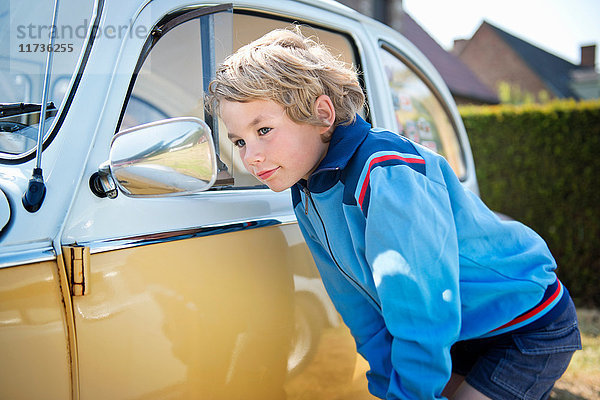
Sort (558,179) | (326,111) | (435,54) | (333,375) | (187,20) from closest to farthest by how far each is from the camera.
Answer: (326,111)
(187,20)
(333,375)
(558,179)
(435,54)

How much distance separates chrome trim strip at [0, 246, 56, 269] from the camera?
1.18 meters

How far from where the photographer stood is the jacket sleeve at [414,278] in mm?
1264

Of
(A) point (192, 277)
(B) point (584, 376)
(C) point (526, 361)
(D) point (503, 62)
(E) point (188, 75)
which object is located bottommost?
(D) point (503, 62)

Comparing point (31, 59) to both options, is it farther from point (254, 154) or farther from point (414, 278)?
point (414, 278)

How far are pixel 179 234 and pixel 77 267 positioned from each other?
0.31m

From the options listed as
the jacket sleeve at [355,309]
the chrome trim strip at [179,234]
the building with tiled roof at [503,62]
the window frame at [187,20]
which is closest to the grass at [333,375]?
the jacket sleeve at [355,309]

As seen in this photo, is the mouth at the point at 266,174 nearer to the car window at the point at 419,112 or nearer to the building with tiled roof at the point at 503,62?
the car window at the point at 419,112

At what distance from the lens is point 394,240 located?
1.28m

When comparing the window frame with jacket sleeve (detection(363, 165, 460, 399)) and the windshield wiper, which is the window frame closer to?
the windshield wiper

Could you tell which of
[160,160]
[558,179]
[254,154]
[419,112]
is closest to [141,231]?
[160,160]

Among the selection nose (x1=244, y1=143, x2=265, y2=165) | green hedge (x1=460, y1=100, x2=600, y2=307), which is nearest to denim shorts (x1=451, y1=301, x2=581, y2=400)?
nose (x1=244, y1=143, x2=265, y2=165)

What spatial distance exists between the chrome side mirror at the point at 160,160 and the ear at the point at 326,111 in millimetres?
374

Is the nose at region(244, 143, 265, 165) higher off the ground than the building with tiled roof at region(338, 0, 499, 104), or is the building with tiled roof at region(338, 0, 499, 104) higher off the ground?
the nose at region(244, 143, 265, 165)

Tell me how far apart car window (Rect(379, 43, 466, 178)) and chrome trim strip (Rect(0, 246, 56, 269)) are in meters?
1.87
